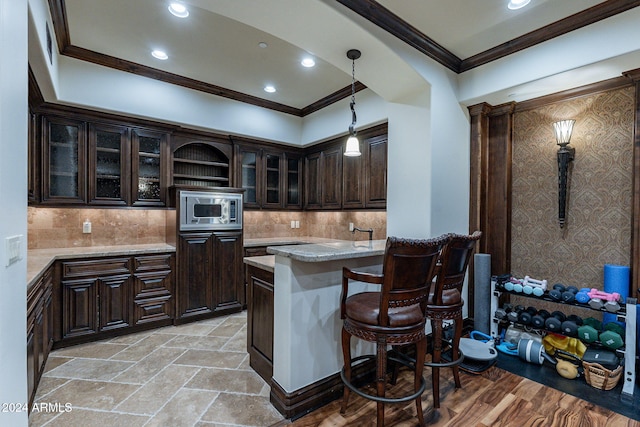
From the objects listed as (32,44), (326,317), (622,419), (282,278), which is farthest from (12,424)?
(622,419)

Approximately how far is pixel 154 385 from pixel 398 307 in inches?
82.4

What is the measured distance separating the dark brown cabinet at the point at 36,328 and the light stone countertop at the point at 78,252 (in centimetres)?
13

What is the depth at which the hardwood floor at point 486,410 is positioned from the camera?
6.45ft

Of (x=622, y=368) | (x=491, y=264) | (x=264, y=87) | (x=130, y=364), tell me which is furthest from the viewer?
(x=264, y=87)

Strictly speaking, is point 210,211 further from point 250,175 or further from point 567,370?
point 567,370

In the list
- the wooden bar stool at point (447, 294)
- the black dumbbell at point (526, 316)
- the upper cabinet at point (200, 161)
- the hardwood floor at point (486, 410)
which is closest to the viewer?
the hardwood floor at point (486, 410)

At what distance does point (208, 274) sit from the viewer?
3967mm

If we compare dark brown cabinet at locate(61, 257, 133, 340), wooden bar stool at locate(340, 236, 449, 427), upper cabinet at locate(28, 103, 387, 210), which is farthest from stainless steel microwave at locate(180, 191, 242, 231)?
wooden bar stool at locate(340, 236, 449, 427)

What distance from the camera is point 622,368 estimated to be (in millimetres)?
2391

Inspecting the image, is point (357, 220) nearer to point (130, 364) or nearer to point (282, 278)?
point (282, 278)

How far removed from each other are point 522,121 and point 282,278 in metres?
3.19

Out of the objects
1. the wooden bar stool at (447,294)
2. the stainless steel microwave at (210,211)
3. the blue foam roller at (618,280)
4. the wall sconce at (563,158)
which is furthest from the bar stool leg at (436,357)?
the stainless steel microwave at (210,211)

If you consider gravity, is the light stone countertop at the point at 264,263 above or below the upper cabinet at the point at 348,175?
below

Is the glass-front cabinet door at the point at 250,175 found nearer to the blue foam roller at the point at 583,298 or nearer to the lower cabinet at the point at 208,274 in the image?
the lower cabinet at the point at 208,274
